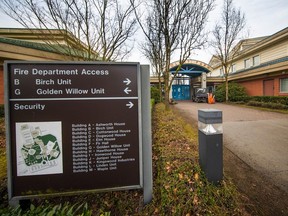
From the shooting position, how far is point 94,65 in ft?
5.92

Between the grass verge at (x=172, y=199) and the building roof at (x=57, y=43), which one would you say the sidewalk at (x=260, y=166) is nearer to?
the grass verge at (x=172, y=199)

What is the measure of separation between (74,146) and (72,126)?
242mm

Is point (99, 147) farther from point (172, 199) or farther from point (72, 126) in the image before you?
point (172, 199)

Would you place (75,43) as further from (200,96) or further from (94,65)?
(200,96)

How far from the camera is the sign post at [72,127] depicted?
171 cm

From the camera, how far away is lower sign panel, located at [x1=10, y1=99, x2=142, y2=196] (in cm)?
172

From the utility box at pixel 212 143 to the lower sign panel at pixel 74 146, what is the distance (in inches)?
38.3

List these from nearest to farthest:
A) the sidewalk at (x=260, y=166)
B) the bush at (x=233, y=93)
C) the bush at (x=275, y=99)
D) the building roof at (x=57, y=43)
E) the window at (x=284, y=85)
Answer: the sidewalk at (x=260, y=166)
the building roof at (x=57, y=43)
the bush at (x=275, y=99)
the window at (x=284, y=85)
the bush at (x=233, y=93)

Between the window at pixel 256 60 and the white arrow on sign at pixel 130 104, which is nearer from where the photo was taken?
the white arrow on sign at pixel 130 104

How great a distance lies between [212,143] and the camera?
209cm

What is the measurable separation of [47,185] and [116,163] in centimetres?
83

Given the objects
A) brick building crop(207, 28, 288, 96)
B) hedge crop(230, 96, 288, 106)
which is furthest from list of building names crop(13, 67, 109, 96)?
brick building crop(207, 28, 288, 96)

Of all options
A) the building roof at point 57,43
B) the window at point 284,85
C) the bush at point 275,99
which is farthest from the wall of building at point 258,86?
the building roof at point 57,43

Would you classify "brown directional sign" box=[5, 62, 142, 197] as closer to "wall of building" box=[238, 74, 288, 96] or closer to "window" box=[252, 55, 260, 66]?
"wall of building" box=[238, 74, 288, 96]
